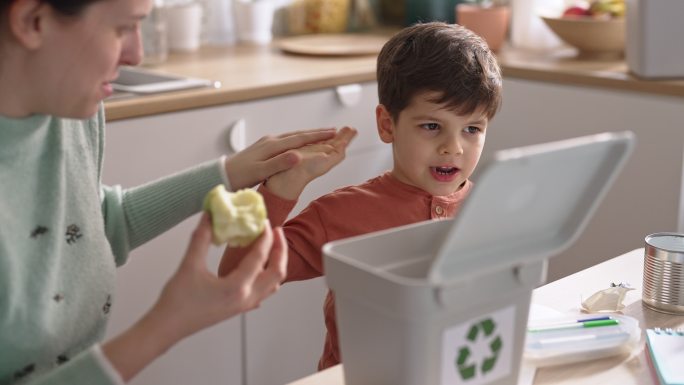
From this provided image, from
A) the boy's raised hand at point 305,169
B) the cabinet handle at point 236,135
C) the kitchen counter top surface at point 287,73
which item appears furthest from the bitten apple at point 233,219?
the cabinet handle at point 236,135

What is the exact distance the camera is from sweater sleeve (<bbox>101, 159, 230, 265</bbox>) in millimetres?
1362

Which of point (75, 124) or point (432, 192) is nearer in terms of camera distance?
point (75, 124)

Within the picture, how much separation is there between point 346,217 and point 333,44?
5.30ft

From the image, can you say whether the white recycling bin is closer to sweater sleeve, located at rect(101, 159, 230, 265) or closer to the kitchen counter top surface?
sweater sleeve, located at rect(101, 159, 230, 265)

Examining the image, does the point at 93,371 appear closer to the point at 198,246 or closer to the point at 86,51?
the point at 198,246

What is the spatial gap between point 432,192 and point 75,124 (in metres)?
0.54

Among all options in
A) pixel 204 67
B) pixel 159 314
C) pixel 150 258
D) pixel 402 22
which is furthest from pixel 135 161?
pixel 402 22

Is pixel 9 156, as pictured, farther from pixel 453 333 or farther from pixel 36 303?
pixel 453 333

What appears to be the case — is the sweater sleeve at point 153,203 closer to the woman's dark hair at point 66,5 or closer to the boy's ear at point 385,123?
the boy's ear at point 385,123

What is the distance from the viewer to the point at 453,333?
36.6 inches

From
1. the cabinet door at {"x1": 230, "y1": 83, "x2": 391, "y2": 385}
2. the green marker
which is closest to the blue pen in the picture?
the green marker

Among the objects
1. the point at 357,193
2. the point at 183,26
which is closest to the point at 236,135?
the point at 183,26

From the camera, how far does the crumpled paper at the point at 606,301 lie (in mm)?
1271

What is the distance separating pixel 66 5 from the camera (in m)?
0.99
